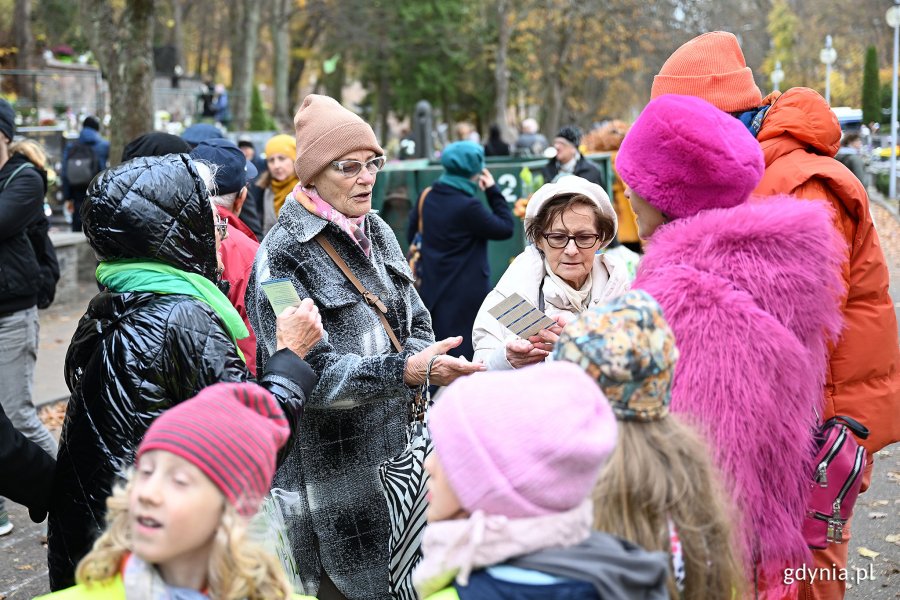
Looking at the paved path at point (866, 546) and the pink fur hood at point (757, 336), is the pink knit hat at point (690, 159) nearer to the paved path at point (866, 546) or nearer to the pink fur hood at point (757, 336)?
the pink fur hood at point (757, 336)

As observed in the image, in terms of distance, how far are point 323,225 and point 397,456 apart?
836 mm

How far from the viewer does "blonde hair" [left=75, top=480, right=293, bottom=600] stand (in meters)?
2.04

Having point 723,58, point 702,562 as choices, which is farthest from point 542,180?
point 702,562

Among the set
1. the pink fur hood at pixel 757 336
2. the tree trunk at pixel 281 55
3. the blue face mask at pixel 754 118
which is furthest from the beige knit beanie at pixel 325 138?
the tree trunk at pixel 281 55

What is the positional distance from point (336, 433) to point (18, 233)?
3.05 meters

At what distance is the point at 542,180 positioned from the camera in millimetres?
10859

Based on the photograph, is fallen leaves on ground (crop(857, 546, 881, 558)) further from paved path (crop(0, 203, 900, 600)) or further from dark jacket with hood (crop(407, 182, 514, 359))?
dark jacket with hood (crop(407, 182, 514, 359))

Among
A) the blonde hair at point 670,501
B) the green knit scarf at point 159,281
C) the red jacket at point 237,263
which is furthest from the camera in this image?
the red jacket at point 237,263

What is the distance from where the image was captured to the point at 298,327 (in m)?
2.99

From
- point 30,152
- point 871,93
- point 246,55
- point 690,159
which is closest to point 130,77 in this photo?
point 30,152

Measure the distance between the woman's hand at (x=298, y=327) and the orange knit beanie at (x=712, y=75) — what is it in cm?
155

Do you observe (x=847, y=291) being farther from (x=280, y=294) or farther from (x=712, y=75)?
(x=280, y=294)

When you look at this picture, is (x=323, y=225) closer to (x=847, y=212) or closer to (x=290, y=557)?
(x=290, y=557)

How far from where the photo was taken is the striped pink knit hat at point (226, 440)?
6.53ft
